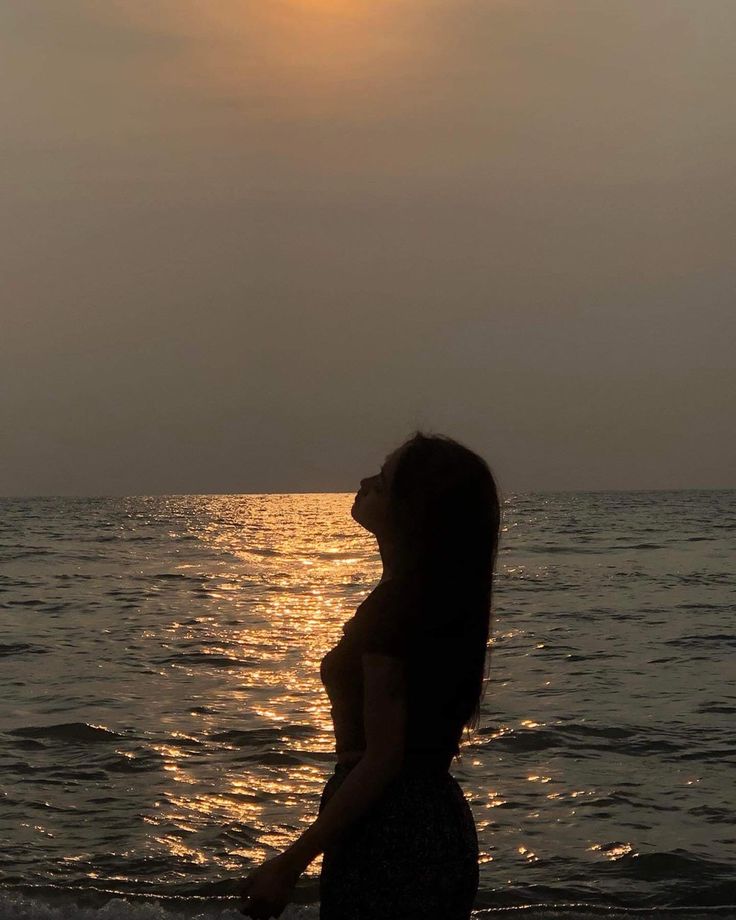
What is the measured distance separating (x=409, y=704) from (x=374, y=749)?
0.42ft

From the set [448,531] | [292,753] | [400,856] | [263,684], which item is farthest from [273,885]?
[263,684]

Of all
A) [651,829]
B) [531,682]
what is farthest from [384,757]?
[531,682]

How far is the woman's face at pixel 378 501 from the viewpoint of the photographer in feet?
8.96

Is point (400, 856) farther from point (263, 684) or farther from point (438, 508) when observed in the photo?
point (263, 684)

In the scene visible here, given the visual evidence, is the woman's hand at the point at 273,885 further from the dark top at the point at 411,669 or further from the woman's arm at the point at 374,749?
the dark top at the point at 411,669

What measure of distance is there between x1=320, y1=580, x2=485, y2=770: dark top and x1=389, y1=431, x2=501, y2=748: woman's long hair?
31 mm

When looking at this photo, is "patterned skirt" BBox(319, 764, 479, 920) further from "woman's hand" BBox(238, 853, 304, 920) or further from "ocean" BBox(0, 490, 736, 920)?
"ocean" BBox(0, 490, 736, 920)

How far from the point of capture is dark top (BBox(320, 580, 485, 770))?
2.57 meters

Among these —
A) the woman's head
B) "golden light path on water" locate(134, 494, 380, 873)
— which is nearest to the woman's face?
the woman's head

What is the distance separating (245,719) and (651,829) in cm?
419

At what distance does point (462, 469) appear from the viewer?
2.67 m

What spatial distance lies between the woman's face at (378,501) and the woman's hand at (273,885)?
0.79m

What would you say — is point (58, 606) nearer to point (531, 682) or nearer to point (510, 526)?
point (531, 682)

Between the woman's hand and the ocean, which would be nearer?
the woman's hand
